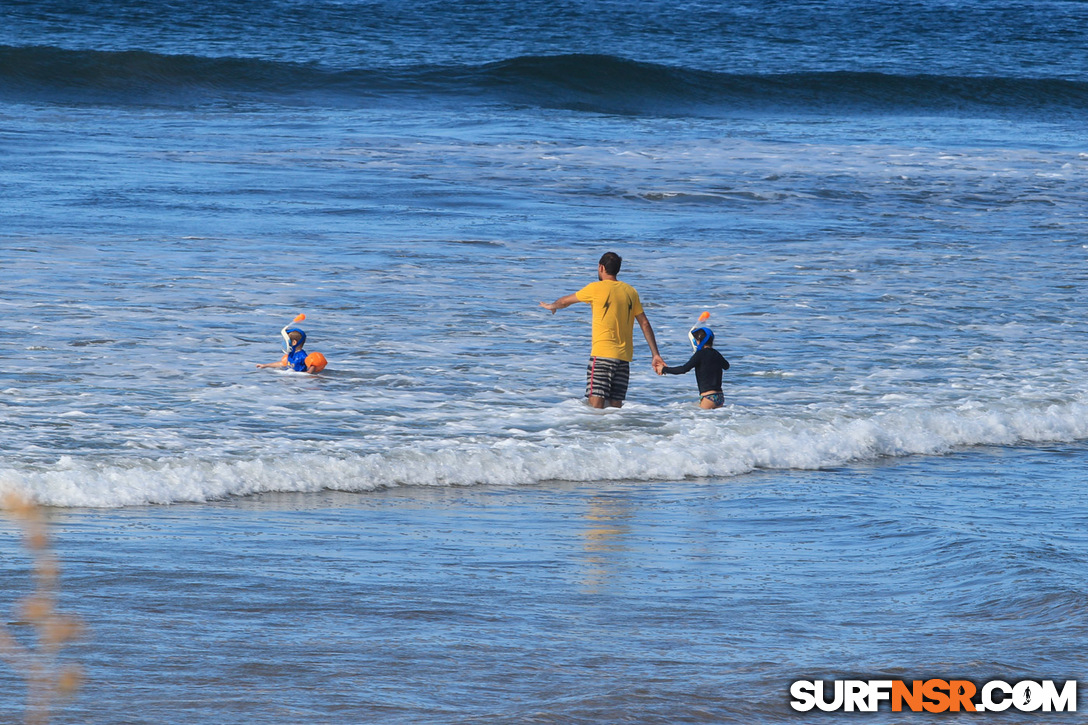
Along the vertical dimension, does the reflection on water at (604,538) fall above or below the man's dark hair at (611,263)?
below

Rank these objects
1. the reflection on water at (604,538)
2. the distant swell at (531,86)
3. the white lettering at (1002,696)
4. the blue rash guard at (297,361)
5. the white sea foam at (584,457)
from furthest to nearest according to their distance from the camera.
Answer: the distant swell at (531,86) < the blue rash guard at (297,361) < the white sea foam at (584,457) < the reflection on water at (604,538) < the white lettering at (1002,696)

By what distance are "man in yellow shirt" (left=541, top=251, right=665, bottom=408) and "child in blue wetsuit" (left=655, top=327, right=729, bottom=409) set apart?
14.6 inches

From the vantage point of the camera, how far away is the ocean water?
5812mm

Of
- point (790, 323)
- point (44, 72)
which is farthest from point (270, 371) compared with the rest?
point (44, 72)

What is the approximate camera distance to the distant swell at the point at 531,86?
3481 cm

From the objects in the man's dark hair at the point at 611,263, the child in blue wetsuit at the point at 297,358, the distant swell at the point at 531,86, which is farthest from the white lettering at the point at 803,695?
the distant swell at the point at 531,86

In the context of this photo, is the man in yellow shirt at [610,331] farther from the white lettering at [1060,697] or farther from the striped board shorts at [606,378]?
the white lettering at [1060,697]

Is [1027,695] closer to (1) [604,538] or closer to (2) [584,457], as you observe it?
(1) [604,538]

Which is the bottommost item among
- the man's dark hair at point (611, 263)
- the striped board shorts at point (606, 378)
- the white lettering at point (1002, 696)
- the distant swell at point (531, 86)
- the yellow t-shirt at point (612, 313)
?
the white lettering at point (1002, 696)

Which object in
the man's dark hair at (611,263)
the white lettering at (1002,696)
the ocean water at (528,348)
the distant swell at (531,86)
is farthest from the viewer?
the distant swell at (531,86)

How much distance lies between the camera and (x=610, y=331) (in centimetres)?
1053

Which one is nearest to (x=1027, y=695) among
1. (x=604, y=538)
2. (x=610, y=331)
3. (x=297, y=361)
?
(x=604, y=538)

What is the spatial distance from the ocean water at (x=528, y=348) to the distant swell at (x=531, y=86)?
315 millimetres

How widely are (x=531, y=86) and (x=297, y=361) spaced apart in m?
27.9
